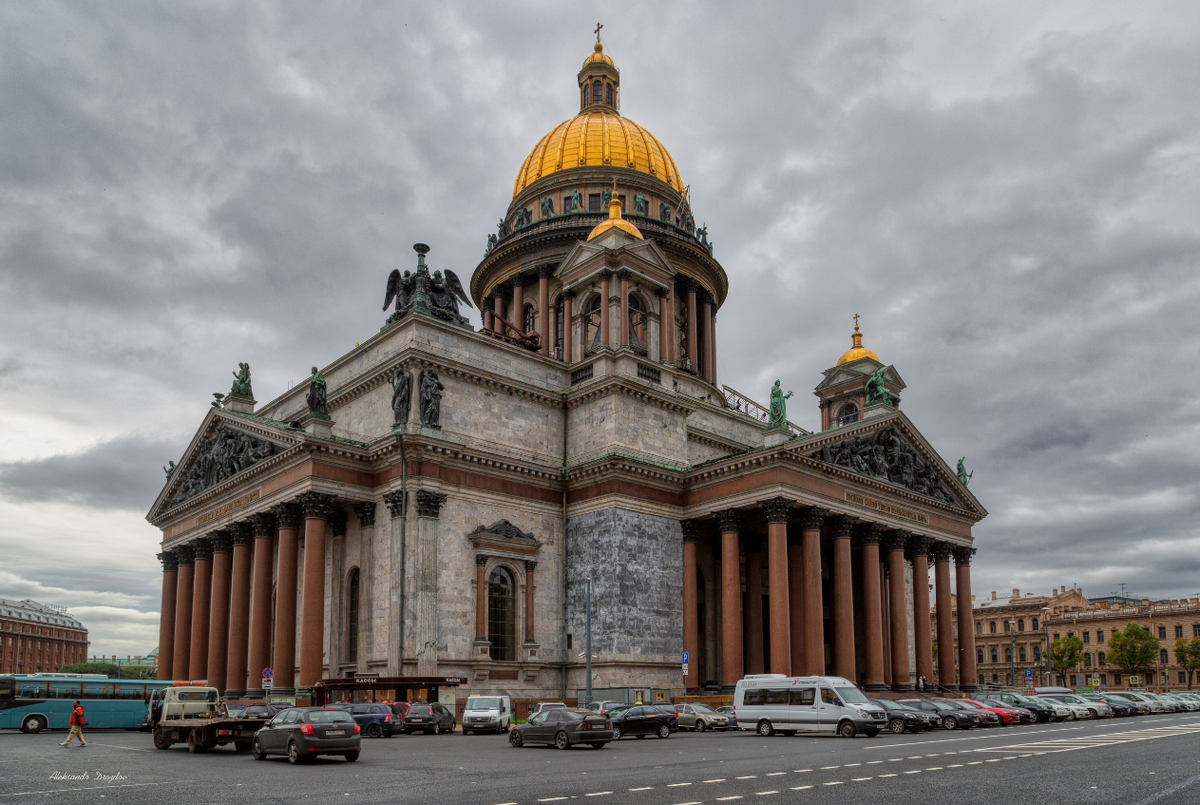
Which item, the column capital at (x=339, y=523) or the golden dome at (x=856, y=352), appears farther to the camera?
the golden dome at (x=856, y=352)

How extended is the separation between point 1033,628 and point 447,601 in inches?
4139

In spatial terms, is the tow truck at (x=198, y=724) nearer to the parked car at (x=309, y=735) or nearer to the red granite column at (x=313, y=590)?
the parked car at (x=309, y=735)

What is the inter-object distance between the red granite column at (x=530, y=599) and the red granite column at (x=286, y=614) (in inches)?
393

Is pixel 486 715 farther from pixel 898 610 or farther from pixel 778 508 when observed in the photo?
pixel 898 610

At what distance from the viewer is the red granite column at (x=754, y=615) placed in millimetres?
49375

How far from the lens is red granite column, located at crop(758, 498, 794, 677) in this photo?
4406cm

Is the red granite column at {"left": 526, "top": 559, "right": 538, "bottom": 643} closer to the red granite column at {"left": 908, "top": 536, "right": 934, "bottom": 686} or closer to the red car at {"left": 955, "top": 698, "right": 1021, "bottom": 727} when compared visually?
the red car at {"left": 955, "top": 698, "right": 1021, "bottom": 727}

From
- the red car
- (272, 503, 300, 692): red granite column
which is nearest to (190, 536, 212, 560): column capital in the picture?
(272, 503, 300, 692): red granite column

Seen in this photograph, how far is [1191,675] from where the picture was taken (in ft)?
369

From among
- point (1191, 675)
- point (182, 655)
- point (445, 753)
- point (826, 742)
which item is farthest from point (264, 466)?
point (1191, 675)

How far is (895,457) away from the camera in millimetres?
52781

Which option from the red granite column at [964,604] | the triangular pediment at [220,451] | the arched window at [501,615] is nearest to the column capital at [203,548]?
the triangular pediment at [220,451]

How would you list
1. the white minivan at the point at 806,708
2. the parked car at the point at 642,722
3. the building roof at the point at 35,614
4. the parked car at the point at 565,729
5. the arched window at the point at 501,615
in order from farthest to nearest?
the building roof at the point at 35,614, the arched window at the point at 501,615, the white minivan at the point at 806,708, the parked car at the point at 642,722, the parked car at the point at 565,729

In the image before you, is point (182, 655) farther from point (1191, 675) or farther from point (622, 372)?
point (1191, 675)
